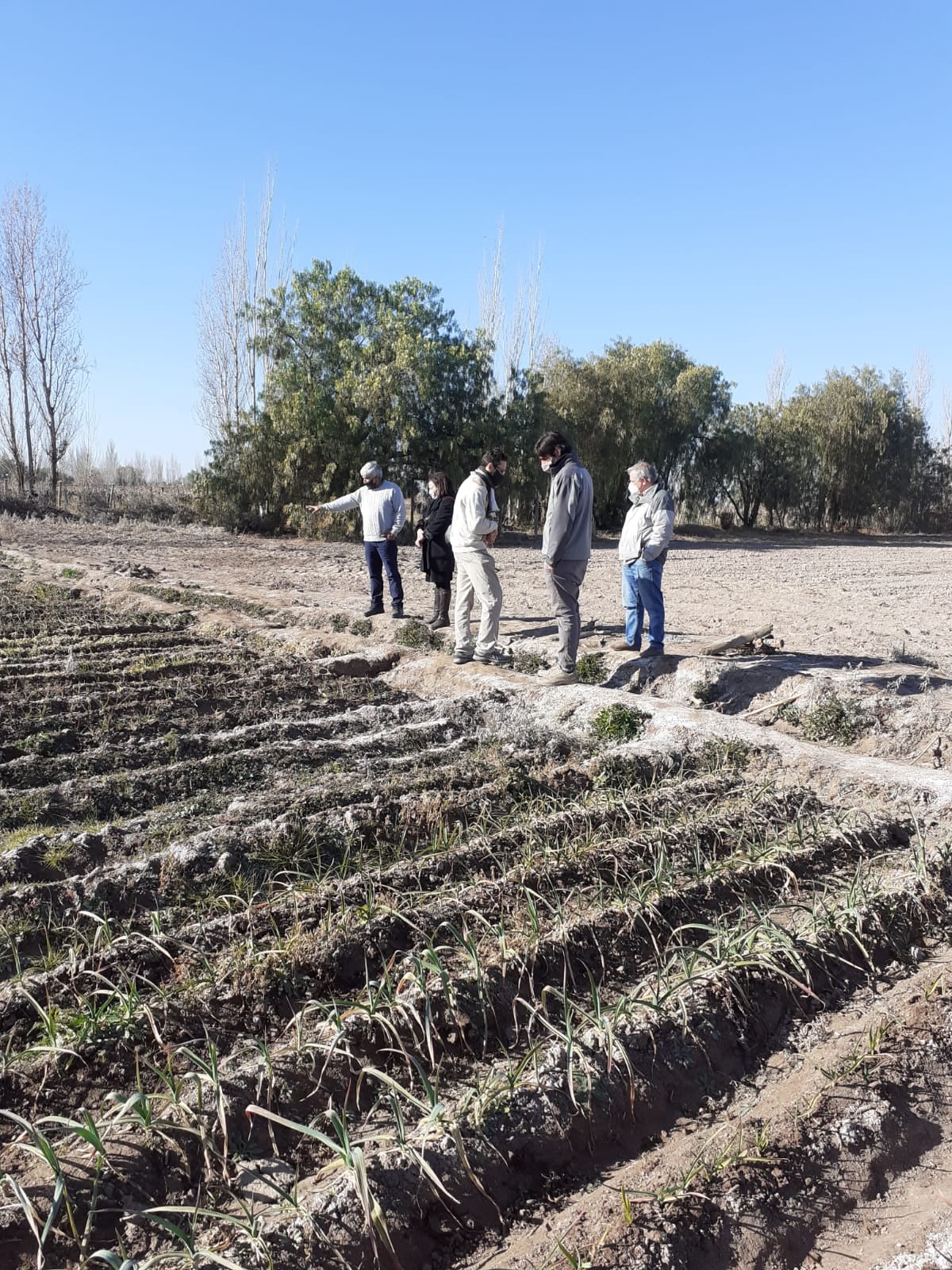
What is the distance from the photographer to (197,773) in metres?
4.96

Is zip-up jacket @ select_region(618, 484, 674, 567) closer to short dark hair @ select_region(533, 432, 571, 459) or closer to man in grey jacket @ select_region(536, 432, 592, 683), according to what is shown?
man in grey jacket @ select_region(536, 432, 592, 683)

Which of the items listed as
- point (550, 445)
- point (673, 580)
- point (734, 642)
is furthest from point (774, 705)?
point (673, 580)

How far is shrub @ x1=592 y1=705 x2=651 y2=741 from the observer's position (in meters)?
5.77

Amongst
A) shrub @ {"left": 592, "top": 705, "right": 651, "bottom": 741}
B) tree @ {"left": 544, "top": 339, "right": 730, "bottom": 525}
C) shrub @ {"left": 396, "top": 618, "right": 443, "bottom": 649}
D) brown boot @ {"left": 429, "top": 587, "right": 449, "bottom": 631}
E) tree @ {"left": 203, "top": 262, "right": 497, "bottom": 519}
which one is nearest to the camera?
shrub @ {"left": 592, "top": 705, "right": 651, "bottom": 741}

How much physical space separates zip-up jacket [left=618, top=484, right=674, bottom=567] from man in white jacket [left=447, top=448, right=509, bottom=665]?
3.35ft

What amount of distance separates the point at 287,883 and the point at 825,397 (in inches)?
1391

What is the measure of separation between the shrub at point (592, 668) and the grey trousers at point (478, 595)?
74 cm

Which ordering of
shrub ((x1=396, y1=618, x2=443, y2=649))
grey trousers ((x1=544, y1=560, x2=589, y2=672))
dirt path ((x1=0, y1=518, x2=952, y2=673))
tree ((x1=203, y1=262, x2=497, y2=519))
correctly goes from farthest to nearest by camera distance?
tree ((x1=203, y1=262, x2=497, y2=519)) < dirt path ((x1=0, y1=518, x2=952, y2=673)) < shrub ((x1=396, y1=618, x2=443, y2=649)) < grey trousers ((x1=544, y1=560, x2=589, y2=672))

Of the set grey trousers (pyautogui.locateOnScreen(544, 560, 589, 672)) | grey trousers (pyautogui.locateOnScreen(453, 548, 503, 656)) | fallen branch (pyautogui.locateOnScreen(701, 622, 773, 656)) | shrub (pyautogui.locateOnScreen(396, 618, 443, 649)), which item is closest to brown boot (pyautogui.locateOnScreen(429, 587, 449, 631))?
shrub (pyautogui.locateOnScreen(396, 618, 443, 649))

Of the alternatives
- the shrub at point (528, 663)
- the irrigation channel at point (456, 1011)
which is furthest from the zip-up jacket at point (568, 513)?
the irrigation channel at point (456, 1011)

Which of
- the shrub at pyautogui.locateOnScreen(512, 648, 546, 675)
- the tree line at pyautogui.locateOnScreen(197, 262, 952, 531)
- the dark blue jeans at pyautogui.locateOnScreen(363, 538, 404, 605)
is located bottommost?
the shrub at pyautogui.locateOnScreen(512, 648, 546, 675)

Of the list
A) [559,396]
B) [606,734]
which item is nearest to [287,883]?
[606,734]

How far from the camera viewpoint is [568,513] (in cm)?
620

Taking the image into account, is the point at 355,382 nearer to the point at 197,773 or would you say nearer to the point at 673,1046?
the point at 197,773
